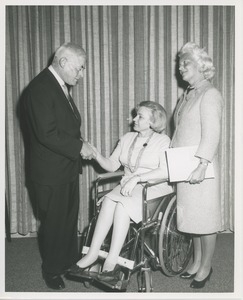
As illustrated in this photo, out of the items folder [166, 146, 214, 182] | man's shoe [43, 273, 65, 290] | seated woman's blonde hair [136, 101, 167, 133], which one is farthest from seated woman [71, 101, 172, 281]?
man's shoe [43, 273, 65, 290]

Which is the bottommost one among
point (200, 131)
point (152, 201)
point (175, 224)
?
point (175, 224)

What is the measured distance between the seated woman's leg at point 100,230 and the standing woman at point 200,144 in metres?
0.51

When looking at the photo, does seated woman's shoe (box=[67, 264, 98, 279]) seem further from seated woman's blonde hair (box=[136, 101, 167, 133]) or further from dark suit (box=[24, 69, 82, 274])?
seated woman's blonde hair (box=[136, 101, 167, 133])

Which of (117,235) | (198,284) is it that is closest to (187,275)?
(198,284)

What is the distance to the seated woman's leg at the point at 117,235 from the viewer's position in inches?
86.2

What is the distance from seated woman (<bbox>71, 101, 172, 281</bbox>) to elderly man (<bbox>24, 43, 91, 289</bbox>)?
31cm

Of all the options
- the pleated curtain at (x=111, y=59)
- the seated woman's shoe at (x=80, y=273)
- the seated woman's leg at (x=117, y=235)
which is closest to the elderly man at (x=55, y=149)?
the seated woman's shoe at (x=80, y=273)

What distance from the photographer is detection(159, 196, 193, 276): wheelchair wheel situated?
238 cm

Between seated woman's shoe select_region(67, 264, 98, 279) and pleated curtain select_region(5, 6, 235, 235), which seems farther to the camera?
pleated curtain select_region(5, 6, 235, 235)

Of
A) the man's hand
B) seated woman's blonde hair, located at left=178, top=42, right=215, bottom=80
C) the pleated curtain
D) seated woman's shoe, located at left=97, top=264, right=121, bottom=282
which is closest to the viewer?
seated woman's shoe, located at left=97, top=264, right=121, bottom=282

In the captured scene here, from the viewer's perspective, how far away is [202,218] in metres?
2.34

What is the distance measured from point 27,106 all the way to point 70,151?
42 cm

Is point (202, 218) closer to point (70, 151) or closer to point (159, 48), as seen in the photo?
point (70, 151)
